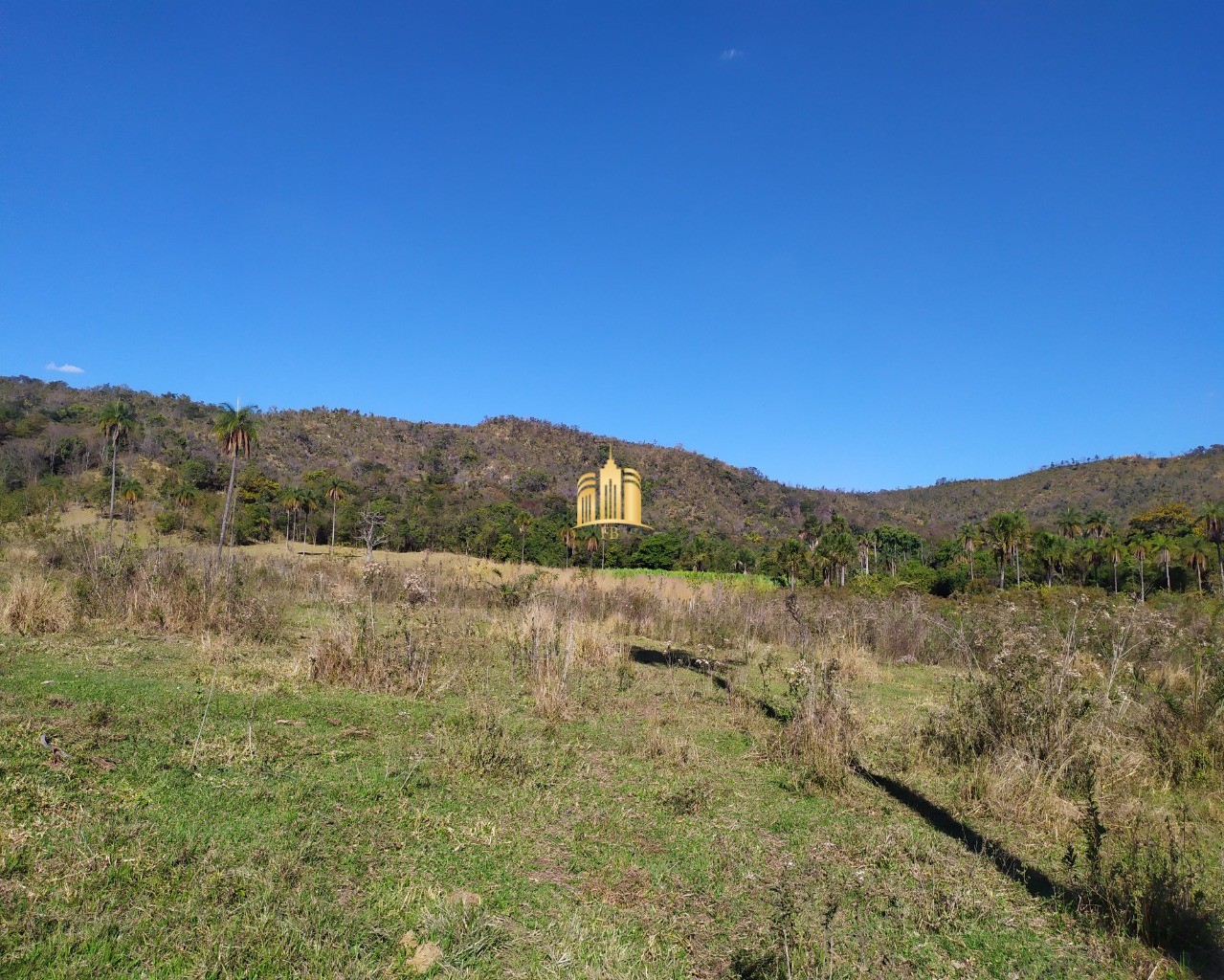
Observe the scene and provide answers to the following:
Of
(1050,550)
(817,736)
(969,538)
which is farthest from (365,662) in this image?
(969,538)

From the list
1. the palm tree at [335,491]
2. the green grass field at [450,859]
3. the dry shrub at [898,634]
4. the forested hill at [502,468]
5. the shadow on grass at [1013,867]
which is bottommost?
the shadow on grass at [1013,867]

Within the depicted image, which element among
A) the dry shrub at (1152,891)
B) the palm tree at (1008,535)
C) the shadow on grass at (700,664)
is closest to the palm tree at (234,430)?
the shadow on grass at (700,664)

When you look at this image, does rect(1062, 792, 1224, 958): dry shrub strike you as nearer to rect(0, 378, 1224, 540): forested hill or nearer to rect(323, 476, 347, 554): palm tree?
rect(0, 378, 1224, 540): forested hill

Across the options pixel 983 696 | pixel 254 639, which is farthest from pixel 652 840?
pixel 254 639

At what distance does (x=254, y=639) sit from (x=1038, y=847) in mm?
8730

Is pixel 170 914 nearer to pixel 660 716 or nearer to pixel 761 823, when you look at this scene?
Result: pixel 761 823

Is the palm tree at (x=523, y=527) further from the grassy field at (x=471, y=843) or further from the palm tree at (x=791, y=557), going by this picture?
the grassy field at (x=471, y=843)

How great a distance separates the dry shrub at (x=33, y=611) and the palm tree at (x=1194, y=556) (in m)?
59.5

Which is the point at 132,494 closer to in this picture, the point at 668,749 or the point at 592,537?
the point at 592,537

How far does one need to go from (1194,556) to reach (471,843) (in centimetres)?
5924

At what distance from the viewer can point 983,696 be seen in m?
6.27

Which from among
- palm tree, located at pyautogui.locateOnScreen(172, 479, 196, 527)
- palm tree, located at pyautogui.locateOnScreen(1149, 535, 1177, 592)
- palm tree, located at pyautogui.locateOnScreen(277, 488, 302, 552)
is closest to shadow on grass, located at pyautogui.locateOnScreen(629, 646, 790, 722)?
palm tree, located at pyautogui.locateOnScreen(172, 479, 196, 527)

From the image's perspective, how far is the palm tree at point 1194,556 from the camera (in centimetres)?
4850

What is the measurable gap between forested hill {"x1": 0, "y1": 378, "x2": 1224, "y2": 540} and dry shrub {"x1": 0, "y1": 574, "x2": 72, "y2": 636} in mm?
32172
